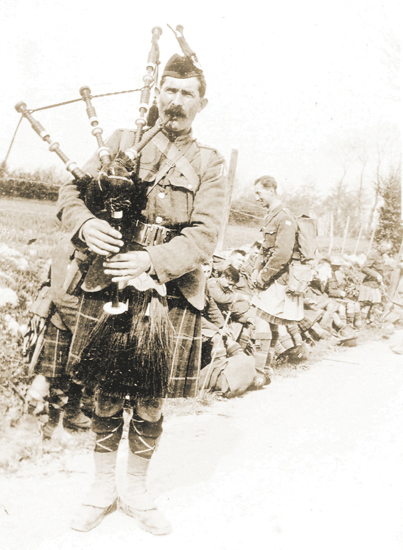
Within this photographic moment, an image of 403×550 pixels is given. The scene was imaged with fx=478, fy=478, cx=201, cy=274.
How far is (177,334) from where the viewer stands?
2.03 meters

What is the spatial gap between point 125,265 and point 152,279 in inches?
6.8

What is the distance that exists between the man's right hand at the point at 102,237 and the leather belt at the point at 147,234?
167 millimetres

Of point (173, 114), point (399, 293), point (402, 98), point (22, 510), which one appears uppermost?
point (402, 98)

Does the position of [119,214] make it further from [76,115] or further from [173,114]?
[76,115]

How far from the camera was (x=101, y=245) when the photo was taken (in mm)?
1683

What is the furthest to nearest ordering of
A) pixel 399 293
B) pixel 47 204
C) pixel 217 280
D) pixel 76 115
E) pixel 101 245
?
pixel 399 293, pixel 217 280, pixel 47 204, pixel 76 115, pixel 101 245

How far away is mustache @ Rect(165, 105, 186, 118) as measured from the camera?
6.20 feet

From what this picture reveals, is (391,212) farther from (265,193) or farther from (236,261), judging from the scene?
(265,193)

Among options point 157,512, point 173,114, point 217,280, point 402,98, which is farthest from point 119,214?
point 217,280

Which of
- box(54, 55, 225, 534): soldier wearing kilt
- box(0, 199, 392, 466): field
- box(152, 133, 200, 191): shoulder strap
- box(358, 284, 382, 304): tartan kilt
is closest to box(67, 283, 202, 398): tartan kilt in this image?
box(54, 55, 225, 534): soldier wearing kilt

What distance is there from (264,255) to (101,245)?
3279 millimetres

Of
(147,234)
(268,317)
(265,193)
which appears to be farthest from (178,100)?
(268,317)

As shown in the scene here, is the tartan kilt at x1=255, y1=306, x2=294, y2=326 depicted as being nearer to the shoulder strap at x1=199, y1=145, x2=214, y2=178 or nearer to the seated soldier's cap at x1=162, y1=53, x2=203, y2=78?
the shoulder strap at x1=199, y1=145, x2=214, y2=178

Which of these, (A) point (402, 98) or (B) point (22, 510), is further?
(A) point (402, 98)
